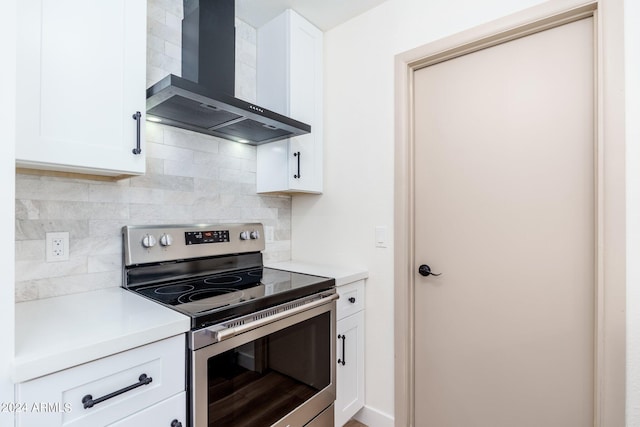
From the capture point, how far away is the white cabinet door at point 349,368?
1.74 metres

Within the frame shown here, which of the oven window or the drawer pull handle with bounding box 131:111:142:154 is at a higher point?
the drawer pull handle with bounding box 131:111:142:154

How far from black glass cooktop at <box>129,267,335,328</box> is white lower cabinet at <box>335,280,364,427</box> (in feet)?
0.79

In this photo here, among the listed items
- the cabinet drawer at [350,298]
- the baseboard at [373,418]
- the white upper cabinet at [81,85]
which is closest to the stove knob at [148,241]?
the white upper cabinet at [81,85]

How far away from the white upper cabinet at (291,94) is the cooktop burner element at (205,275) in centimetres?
44

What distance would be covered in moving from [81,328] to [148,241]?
0.59m

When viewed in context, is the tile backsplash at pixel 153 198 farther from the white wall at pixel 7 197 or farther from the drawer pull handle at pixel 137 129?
the white wall at pixel 7 197

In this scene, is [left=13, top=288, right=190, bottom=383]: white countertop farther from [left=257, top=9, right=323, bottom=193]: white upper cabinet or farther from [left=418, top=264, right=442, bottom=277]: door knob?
[left=418, top=264, right=442, bottom=277]: door knob

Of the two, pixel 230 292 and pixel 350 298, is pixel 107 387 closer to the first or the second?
pixel 230 292

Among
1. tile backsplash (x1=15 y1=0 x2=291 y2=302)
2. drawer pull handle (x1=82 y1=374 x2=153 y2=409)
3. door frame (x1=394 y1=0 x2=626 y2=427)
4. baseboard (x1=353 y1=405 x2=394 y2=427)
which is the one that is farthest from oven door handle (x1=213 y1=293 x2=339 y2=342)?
door frame (x1=394 y1=0 x2=626 y2=427)

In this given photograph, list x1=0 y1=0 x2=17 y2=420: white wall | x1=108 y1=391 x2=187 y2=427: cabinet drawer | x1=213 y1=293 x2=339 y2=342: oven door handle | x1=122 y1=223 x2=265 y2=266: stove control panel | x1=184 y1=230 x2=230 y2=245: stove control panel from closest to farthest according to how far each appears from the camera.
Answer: x1=0 y1=0 x2=17 y2=420: white wall → x1=108 y1=391 x2=187 y2=427: cabinet drawer → x1=213 y1=293 x2=339 y2=342: oven door handle → x1=122 y1=223 x2=265 y2=266: stove control panel → x1=184 y1=230 x2=230 y2=245: stove control panel

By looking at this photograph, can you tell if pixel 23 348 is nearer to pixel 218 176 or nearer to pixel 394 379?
pixel 218 176

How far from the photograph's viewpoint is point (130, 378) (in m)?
0.95

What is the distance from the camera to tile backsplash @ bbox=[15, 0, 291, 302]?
49.7 inches

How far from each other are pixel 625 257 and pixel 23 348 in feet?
6.50
